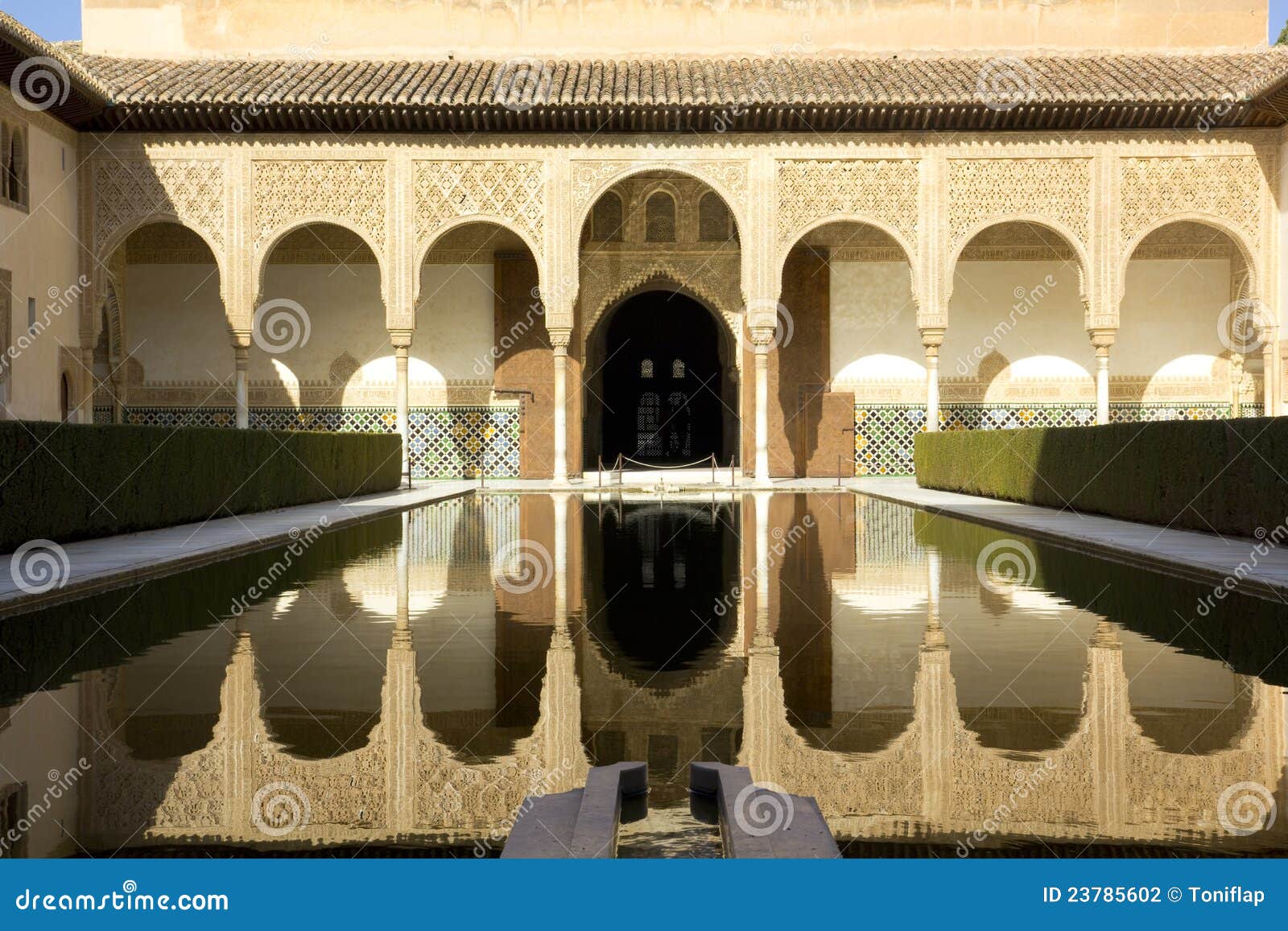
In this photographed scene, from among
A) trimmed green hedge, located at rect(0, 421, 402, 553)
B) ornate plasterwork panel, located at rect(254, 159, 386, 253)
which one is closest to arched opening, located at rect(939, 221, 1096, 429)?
ornate plasterwork panel, located at rect(254, 159, 386, 253)

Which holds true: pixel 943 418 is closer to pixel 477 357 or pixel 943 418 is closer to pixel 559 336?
pixel 559 336

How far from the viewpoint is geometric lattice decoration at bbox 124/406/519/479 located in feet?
64.6

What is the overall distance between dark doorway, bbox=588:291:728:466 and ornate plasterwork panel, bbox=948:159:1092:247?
859 cm

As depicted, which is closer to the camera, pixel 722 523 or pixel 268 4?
pixel 722 523

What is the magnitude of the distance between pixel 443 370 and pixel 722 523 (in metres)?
9.71

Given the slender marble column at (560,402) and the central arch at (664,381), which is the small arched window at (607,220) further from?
the central arch at (664,381)

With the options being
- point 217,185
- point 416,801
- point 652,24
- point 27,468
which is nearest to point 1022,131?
point 652,24

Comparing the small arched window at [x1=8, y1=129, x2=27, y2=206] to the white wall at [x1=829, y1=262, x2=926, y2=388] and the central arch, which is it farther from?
the central arch

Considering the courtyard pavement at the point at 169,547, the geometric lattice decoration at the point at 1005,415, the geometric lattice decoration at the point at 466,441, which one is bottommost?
the courtyard pavement at the point at 169,547

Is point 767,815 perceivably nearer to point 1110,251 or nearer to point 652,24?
point 1110,251

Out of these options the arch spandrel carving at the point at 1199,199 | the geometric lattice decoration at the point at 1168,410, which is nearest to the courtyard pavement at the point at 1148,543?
the arch spandrel carving at the point at 1199,199

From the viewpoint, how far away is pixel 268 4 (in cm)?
2017

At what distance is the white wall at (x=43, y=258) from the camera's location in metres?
14.7

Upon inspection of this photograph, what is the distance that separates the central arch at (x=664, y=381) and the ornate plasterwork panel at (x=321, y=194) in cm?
849
